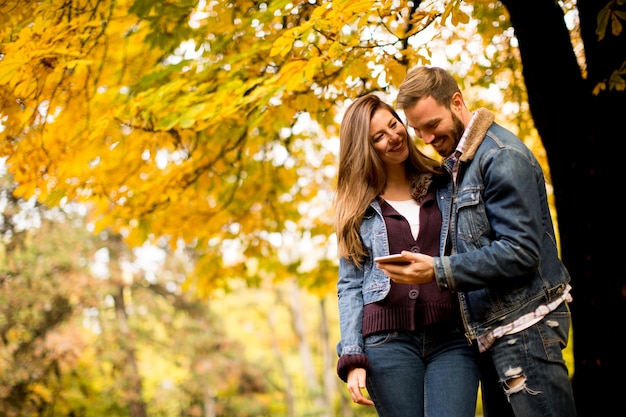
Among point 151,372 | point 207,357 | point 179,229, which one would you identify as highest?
point 179,229

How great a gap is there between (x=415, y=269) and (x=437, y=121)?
57cm

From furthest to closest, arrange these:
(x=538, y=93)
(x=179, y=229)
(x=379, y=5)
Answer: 1. (x=179, y=229)
2. (x=538, y=93)
3. (x=379, y=5)

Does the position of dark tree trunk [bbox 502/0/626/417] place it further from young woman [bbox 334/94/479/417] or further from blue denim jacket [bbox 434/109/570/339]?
blue denim jacket [bbox 434/109/570/339]

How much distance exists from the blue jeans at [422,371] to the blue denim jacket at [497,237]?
146 millimetres

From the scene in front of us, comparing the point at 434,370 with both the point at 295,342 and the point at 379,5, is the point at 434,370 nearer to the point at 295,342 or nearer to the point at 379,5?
the point at 379,5

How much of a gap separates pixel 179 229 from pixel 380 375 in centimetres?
306

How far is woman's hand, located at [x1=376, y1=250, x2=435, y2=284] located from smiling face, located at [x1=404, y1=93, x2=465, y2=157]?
482 millimetres

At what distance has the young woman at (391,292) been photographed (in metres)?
2.37

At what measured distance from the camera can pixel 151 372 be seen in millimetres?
23891

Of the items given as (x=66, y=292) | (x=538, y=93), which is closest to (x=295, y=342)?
(x=66, y=292)

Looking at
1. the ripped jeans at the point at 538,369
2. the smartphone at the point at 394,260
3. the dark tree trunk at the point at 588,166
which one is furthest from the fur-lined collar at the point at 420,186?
the dark tree trunk at the point at 588,166

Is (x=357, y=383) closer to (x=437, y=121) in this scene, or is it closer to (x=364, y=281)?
(x=364, y=281)

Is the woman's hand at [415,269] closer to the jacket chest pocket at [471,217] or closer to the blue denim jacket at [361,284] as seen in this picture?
the jacket chest pocket at [471,217]

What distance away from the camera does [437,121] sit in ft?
7.78
